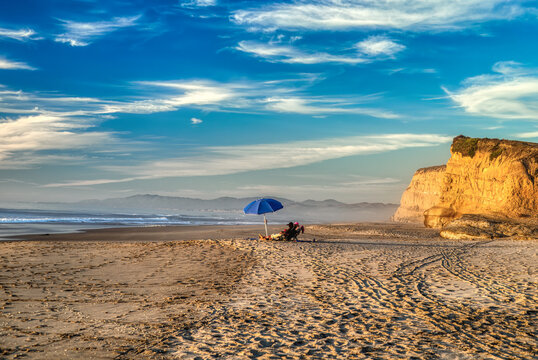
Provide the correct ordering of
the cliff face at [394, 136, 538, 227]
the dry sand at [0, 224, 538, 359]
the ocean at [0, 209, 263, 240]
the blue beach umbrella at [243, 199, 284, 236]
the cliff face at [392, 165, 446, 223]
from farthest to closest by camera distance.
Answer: the cliff face at [392, 165, 446, 223] → the ocean at [0, 209, 263, 240] → the cliff face at [394, 136, 538, 227] → the blue beach umbrella at [243, 199, 284, 236] → the dry sand at [0, 224, 538, 359]

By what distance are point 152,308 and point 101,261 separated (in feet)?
24.0

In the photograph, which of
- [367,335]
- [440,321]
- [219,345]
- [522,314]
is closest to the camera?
[219,345]

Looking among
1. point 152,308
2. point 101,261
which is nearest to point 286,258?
point 101,261

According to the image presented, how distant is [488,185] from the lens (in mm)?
32875

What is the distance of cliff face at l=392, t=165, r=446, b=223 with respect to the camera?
6100 cm

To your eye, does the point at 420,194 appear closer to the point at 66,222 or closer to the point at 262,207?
the point at 262,207

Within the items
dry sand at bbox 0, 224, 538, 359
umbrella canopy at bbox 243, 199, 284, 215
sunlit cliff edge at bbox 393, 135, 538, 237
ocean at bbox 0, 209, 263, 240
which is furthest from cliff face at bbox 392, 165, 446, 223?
dry sand at bbox 0, 224, 538, 359

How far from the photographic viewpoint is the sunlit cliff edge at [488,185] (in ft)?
98.1

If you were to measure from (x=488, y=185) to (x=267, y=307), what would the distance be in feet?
98.0

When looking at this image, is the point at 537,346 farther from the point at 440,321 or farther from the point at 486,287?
the point at 486,287

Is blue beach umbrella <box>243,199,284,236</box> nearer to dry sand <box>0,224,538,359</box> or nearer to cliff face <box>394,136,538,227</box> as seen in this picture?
dry sand <box>0,224,538,359</box>

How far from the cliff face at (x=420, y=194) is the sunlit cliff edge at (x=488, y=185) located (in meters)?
23.4

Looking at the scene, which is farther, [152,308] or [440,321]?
[152,308]

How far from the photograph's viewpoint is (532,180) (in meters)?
30.2
